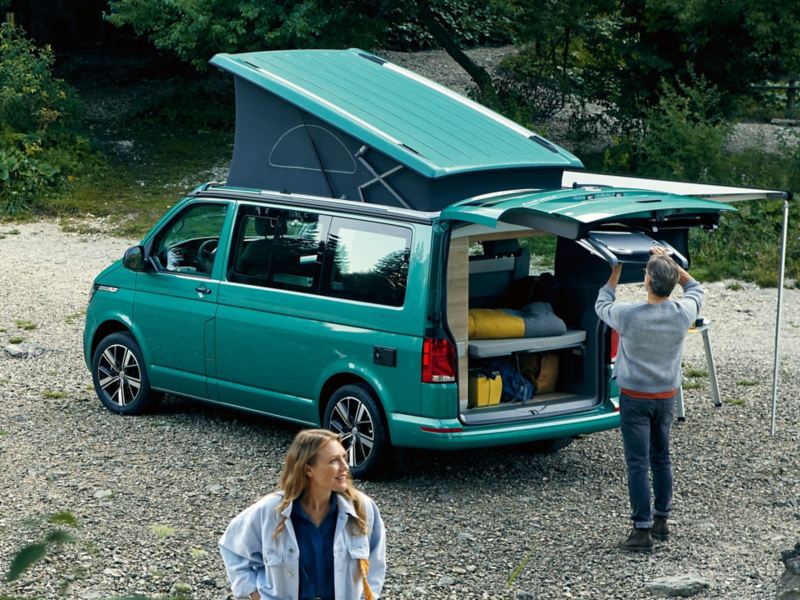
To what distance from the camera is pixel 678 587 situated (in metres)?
6.39

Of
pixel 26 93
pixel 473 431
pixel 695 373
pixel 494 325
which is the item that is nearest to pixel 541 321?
pixel 494 325

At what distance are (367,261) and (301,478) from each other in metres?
3.89

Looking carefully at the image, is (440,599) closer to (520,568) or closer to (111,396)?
(520,568)

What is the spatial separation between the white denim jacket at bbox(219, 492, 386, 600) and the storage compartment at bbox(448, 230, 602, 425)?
357 centimetres

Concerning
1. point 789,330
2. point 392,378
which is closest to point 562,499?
point 392,378

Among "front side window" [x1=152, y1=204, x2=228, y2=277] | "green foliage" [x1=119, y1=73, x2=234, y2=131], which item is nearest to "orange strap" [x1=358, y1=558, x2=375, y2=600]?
"front side window" [x1=152, y1=204, x2=228, y2=277]

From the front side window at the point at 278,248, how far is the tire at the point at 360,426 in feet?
2.56

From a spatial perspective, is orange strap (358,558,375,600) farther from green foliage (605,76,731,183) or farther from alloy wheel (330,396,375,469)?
green foliage (605,76,731,183)

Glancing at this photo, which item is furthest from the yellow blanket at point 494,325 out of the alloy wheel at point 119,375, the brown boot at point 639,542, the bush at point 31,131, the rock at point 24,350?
the bush at point 31,131

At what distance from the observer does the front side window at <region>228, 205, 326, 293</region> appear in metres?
8.48

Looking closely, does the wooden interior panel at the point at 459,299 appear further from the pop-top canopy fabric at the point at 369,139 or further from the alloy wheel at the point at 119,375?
the alloy wheel at the point at 119,375

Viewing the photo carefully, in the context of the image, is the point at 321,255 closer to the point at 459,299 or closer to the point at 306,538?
the point at 459,299

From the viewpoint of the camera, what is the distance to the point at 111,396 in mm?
10039

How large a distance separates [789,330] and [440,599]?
8.44 meters
